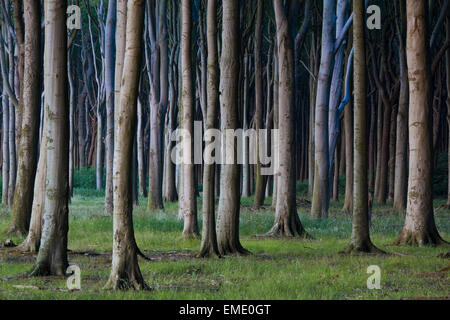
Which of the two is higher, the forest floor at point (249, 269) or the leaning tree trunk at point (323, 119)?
the leaning tree trunk at point (323, 119)

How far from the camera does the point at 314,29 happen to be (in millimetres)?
28328

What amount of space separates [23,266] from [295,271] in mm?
4587

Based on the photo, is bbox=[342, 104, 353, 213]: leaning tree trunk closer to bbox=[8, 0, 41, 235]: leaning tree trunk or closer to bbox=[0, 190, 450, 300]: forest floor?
bbox=[0, 190, 450, 300]: forest floor

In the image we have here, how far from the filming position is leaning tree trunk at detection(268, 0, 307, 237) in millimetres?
16688

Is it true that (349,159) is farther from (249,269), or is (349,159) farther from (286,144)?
(249,269)

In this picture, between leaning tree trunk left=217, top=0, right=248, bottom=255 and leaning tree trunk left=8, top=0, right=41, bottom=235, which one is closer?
leaning tree trunk left=217, top=0, right=248, bottom=255

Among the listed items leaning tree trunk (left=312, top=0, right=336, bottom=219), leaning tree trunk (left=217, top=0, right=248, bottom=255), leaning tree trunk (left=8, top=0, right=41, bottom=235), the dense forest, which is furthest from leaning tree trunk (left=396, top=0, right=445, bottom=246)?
leaning tree trunk (left=8, top=0, right=41, bottom=235)

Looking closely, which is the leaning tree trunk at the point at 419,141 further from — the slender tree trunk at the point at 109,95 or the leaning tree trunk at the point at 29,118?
the slender tree trunk at the point at 109,95

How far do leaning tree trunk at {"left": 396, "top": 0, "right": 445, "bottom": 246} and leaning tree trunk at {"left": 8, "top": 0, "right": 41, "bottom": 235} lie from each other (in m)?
8.39

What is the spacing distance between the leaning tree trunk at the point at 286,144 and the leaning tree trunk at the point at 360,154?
341 centimetres

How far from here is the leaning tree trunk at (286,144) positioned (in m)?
16.7

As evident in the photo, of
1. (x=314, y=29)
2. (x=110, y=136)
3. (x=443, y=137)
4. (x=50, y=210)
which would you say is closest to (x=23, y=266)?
(x=50, y=210)

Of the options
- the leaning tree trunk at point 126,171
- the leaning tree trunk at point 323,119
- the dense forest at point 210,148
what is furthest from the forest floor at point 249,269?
the leaning tree trunk at point 323,119

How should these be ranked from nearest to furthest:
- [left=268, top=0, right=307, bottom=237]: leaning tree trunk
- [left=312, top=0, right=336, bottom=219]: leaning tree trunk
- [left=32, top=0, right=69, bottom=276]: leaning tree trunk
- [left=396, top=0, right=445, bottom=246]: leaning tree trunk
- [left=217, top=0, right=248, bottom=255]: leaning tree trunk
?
[left=32, top=0, right=69, bottom=276]: leaning tree trunk, [left=217, top=0, right=248, bottom=255]: leaning tree trunk, [left=396, top=0, right=445, bottom=246]: leaning tree trunk, [left=268, top=0, right=307, bottom=237]: leaning tree trunk, [left=312, top=0, right=336, bottom=219]: leaning tree trunk
